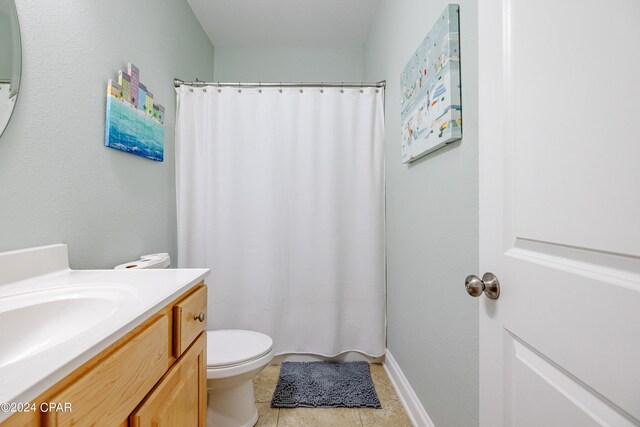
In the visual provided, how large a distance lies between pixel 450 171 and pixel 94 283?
3.98 ft

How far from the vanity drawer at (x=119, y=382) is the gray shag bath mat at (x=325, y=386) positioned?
1.07 m

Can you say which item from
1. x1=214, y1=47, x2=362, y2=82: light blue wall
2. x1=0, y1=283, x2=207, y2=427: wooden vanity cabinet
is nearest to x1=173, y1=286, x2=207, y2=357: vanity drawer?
x1=0, y1=283, x2=207, y2=427: wooden vanity cabinet

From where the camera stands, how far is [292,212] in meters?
1.94

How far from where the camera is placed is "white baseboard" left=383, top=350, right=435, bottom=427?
131 cm

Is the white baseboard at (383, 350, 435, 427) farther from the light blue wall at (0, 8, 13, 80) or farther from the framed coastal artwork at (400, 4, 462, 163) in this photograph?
the light blue wall at (0, 8, 13, 80)

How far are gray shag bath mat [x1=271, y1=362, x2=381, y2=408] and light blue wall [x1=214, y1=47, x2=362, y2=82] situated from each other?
232 centimetres

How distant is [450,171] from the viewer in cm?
105

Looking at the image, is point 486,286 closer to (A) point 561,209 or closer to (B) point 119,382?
(A) point 561,209

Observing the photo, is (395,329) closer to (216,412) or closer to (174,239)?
(216,412)

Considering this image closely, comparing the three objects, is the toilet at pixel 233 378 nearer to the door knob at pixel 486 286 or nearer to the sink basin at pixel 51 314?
the sink basin at pixel 51 314

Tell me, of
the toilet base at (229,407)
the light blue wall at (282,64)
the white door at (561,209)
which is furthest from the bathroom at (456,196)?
the light blue wall at (282,64)

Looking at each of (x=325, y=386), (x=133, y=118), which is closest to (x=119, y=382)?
(x=133, y=118)

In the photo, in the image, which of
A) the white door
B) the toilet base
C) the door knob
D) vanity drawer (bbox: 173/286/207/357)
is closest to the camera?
the white door

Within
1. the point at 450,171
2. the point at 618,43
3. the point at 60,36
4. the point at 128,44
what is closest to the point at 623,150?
the point at 618,43
